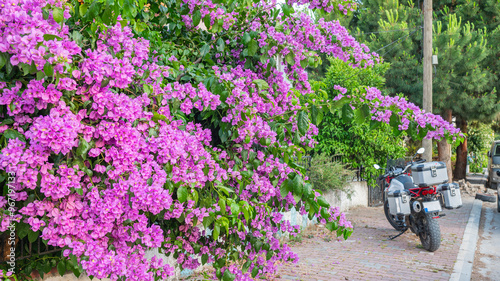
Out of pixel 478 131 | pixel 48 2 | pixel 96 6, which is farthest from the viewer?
pixel 478 131

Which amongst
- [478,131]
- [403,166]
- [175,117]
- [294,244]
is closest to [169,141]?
[175,117]

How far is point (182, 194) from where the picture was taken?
2.17m

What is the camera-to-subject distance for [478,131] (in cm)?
2408

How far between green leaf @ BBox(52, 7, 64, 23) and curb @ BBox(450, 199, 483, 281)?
543cm

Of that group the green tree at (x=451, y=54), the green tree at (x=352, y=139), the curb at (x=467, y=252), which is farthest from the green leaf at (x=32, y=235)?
the green tree at (x=451, y=54)

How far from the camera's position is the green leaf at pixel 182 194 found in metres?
2.15

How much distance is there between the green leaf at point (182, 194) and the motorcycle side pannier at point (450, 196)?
Answer: 18.9 ft

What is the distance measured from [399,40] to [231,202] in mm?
15576

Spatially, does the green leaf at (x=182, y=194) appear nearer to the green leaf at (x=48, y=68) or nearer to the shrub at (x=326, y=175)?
the green leaf at (x=48, y=68)

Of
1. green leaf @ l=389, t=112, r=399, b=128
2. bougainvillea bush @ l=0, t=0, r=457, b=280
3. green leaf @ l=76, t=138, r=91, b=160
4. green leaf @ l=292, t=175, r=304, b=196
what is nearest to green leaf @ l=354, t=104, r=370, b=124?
bougainvillea bush @ l=0, t=0, r=457, b=280

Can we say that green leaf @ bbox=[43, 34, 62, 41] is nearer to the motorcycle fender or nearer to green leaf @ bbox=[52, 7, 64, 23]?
green leaf @ bbox=[52, 7, 64, 23]

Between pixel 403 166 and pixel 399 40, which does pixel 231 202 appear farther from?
pixel 399 40

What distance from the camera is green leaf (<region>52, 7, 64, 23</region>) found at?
178 centimetres

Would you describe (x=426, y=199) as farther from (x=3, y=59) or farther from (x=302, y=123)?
(x=3, y=59)
